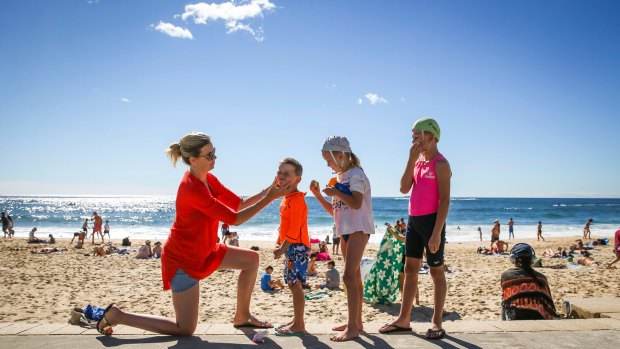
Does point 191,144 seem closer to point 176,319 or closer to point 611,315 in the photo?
point 176,319

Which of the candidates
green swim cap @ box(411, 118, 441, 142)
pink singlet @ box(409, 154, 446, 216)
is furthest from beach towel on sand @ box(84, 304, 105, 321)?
green swim cap @ box(411, 118, 441, 142)

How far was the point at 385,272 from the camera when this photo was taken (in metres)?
7.10

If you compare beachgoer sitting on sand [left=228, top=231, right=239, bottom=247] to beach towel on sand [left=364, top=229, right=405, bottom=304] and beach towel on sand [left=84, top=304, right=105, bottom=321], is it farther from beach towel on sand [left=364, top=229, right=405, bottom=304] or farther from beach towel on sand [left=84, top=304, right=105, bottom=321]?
beach towel on sand [left=84, top=304, right=105, bottom=321]

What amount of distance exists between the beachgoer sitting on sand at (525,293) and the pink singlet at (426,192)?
1.41 metres

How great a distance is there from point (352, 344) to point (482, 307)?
5319 mm

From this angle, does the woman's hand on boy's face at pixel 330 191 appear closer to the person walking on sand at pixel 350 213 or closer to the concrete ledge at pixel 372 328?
the person walking on sand at pixel 350 213

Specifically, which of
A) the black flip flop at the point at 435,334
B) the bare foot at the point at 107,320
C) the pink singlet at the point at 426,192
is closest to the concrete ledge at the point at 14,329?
the bare foot at the point at 107,320

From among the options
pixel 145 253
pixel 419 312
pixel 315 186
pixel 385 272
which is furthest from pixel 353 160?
pixel 145 253

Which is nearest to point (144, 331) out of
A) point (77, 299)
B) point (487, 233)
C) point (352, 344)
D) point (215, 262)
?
point (215, 262)

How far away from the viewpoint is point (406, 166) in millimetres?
3840

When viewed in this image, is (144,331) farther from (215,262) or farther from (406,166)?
(406,166)

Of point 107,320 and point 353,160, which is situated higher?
point 353,160

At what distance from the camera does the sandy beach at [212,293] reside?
23.5 ft

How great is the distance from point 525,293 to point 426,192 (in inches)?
69.2
